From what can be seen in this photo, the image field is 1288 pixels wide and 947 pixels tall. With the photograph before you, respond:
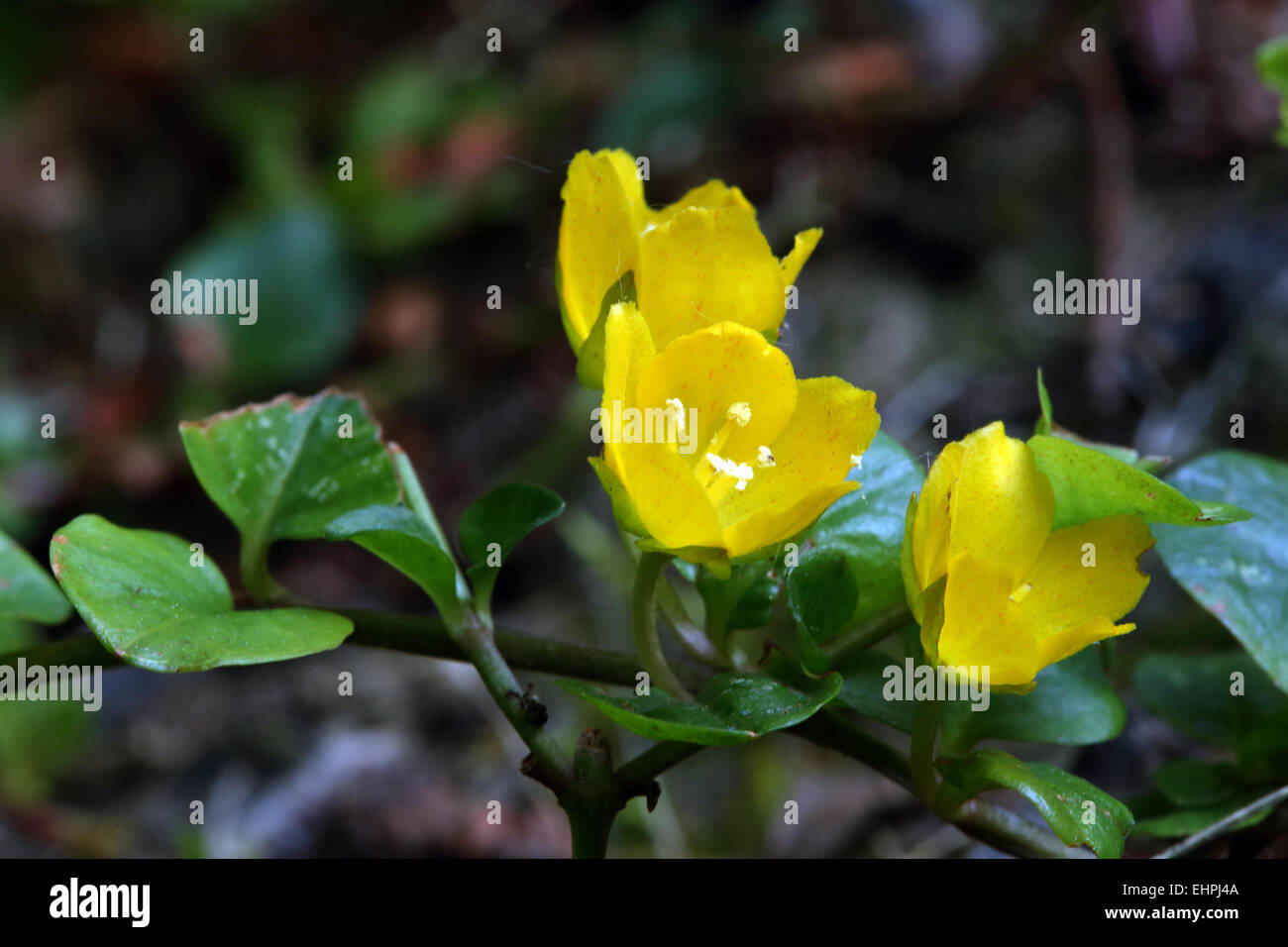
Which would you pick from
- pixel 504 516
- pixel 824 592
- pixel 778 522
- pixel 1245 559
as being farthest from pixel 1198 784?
pixel 504 516

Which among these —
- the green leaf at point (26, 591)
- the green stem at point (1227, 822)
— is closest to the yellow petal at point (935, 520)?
the green stem at point (1227, 822)

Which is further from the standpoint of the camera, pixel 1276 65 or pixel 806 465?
pixel 1276 65

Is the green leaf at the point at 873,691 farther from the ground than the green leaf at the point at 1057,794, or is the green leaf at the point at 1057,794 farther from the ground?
the green leaf at the point at 873,691

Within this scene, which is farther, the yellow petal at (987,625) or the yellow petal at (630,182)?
the yellow petal at (630,182)

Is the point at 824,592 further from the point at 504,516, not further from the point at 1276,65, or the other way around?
the point at 1276,65

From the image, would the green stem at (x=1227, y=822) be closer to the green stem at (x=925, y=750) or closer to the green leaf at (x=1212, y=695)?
the green leaf at (x=1212, y=695)
